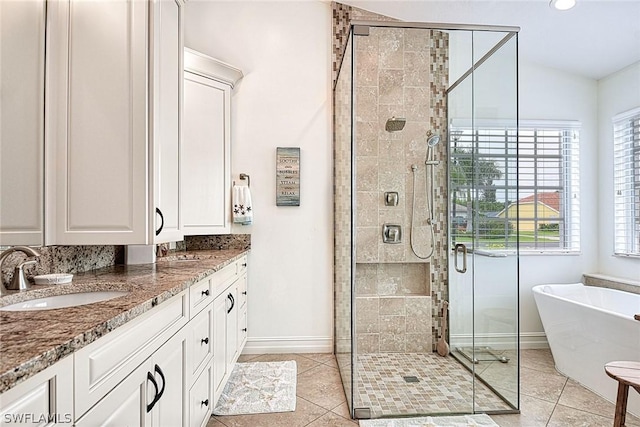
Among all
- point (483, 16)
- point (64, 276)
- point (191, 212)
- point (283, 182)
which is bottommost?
point (64, 276)

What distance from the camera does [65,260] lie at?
1.68 m

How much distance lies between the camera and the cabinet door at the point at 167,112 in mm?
1680

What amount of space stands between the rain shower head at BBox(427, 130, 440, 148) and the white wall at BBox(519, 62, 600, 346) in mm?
1225

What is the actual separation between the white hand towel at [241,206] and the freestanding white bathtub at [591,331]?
248cm

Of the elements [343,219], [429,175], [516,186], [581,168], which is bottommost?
[343,219]

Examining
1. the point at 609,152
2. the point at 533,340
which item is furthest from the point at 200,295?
the point at 609,152

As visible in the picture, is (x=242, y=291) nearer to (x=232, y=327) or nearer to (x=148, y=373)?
(x=232, y=327)

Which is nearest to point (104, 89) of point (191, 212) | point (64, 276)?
point (64, 276)

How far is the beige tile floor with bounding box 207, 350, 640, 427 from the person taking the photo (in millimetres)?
2131

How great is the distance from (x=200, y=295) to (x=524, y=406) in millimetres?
2124

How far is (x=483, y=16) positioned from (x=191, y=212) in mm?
2850

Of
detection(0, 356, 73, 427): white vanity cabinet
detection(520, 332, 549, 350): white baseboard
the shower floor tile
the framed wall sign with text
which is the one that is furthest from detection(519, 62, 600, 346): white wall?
detection(0, 356, 73, 427): white vanity cabinet

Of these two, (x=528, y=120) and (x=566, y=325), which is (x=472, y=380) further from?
(x=528, y=120)

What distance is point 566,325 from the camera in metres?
2.70
